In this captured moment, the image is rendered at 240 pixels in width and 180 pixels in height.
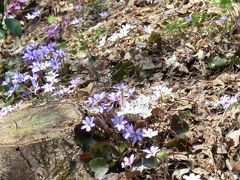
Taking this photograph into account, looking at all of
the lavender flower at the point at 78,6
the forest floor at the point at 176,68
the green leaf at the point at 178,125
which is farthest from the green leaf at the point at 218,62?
the lavender flower at the point at 78,6

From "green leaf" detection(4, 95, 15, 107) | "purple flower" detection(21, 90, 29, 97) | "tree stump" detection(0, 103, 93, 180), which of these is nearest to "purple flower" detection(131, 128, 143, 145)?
"tree stump" detection(0, 103, 93, 180)

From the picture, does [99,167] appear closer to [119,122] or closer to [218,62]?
[119,122]

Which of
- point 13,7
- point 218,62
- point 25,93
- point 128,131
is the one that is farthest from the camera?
point 13,7

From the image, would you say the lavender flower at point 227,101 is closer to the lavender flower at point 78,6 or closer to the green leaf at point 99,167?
the green leaf at point 99,167

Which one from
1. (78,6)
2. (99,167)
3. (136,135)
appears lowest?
(78,6)

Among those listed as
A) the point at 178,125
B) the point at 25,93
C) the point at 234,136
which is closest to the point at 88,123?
A: the point at 178,125

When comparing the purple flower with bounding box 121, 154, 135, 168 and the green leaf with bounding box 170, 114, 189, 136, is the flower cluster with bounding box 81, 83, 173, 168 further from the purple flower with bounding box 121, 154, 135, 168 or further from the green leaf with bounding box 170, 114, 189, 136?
the green leaf with bounding box 170, 114, 189, 136
